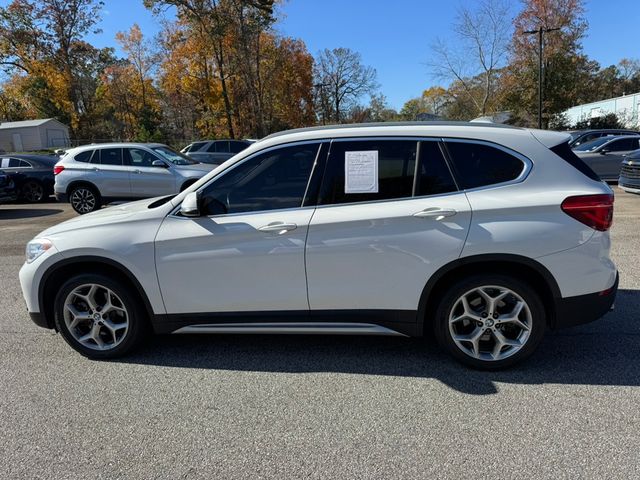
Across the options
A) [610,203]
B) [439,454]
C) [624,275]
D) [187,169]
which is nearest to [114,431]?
[439,454]

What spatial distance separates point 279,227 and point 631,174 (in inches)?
433

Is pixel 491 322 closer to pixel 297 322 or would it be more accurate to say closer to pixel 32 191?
pixel 297 322

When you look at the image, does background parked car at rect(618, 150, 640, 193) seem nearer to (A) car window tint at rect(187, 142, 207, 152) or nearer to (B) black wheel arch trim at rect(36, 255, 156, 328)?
(B) black wheel arch trim at rect(36, 255, 156, 328)

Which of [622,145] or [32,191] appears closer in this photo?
[622,145]

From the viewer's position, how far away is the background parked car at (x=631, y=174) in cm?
1098

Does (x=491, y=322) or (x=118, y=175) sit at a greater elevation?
(x=118, y=175)

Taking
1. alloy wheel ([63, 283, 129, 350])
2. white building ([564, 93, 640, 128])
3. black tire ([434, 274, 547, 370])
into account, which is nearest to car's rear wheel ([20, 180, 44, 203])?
alloy wheel ([63, 283, 129, 350])

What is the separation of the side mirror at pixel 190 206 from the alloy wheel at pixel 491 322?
2.01 m

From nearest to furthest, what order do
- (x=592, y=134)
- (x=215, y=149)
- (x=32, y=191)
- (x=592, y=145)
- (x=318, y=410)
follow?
(x=318, y=410) < (x=32, y=191) < (x=592, y=145) < (x=592, y=134) < (x=215, y=149)

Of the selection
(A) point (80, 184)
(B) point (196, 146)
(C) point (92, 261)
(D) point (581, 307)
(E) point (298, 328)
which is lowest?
(E) point (298, 328)

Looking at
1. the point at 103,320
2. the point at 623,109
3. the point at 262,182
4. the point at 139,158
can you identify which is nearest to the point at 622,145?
the point at 139,158

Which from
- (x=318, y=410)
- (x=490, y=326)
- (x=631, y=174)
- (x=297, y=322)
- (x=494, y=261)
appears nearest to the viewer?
(x=318, y=410)

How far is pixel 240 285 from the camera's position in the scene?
3521mm

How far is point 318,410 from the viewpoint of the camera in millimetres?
3061
